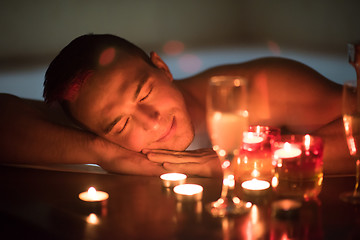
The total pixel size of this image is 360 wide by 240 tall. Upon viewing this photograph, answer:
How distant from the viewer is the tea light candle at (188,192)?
1226 mm

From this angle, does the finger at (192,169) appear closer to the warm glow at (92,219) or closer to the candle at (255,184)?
the candle at (255,184)

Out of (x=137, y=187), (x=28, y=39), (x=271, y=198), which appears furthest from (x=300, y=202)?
(x=28, y=39)

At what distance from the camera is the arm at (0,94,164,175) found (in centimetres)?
169

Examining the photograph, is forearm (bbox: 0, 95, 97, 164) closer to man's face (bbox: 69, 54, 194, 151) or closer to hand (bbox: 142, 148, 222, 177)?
man's face (bbox: 69, 54, 194, 151)

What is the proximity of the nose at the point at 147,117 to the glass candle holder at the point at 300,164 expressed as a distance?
58 centimetres

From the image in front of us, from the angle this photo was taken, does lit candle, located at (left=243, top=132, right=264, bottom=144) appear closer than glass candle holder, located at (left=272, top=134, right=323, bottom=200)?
No

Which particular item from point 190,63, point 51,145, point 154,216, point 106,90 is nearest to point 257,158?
point 154,216

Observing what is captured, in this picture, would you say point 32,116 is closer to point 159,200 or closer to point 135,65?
point 135,65

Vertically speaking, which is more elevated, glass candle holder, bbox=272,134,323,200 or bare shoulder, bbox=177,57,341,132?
bare shoulder, bbox=177,57,341,132

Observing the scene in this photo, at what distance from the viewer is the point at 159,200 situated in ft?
4.10

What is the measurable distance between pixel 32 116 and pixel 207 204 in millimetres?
1091

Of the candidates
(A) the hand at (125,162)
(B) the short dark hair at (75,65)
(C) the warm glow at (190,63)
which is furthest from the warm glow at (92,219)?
(C) the warm glow at (190,63)

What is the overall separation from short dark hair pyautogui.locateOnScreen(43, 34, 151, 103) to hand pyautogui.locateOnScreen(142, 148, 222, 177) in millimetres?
401

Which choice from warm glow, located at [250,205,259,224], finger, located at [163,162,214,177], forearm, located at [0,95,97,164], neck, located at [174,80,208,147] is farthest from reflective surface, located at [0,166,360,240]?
neck, located at [174,80,208,147]
